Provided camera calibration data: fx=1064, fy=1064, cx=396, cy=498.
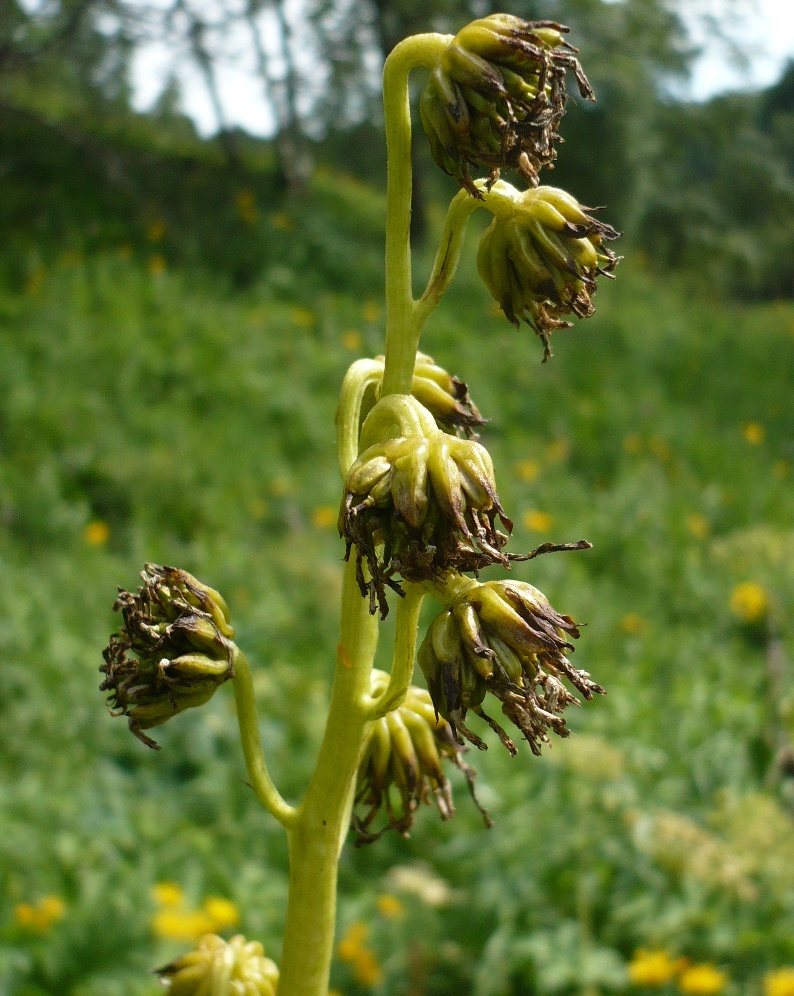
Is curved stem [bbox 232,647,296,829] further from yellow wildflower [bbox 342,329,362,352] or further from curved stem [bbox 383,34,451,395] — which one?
yellow wildflower [bbox 342,329,362,352]

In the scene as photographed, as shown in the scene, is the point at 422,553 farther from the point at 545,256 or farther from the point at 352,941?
the point at 352,941

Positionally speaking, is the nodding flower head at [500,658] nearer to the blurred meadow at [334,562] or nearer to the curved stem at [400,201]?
the curved stem at [400,201]

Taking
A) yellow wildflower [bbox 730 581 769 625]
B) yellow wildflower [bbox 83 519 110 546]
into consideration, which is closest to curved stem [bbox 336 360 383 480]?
yellow wildflower [bbox 83 519 110 546]

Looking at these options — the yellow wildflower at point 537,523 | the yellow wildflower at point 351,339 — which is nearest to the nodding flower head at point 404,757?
the yellow wildflower at point 537,523

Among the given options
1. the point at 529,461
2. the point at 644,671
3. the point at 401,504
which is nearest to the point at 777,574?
the point at 644,671

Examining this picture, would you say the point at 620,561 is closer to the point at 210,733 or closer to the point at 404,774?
the point at 210,733

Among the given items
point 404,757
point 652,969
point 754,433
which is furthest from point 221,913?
point 754,433
